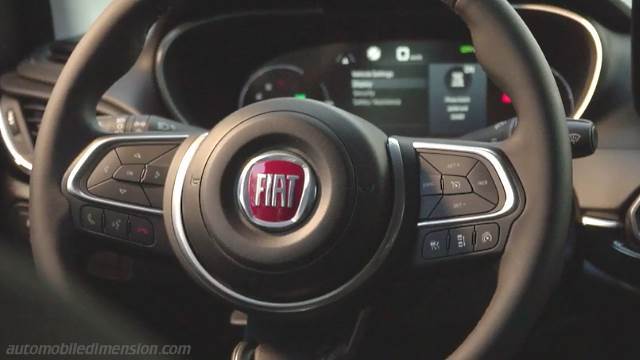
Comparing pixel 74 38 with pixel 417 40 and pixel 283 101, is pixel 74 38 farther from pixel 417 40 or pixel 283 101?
pixel 283 101

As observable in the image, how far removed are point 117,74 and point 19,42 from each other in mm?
963

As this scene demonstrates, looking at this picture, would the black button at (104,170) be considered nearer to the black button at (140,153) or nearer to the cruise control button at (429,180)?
the black button at (140,153)

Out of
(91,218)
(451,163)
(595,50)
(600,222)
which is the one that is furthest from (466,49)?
(91,218)

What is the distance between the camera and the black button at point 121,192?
958 mm

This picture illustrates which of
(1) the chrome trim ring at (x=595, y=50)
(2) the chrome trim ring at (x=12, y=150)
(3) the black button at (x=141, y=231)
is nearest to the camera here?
(3) the black button at (x=141, y=231)

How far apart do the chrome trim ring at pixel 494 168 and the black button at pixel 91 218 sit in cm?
34

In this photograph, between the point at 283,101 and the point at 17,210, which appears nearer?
the point at 283,101

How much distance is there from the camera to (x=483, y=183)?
89 centimetres

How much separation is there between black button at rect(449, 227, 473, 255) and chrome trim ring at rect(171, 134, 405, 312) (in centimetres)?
5

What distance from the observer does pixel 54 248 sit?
38.1 inches

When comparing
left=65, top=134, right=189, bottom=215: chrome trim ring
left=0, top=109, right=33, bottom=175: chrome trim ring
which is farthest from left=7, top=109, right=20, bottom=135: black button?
left=65, top=134, right=189, bottom=215: chrome trim ring

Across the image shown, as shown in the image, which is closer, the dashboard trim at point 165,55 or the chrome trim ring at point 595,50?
the chrome trim ring at point 595,50

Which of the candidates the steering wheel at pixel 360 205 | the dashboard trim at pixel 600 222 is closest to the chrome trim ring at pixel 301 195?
the steering wheel at pixel 360 205

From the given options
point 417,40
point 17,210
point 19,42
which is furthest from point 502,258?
point 19,42
